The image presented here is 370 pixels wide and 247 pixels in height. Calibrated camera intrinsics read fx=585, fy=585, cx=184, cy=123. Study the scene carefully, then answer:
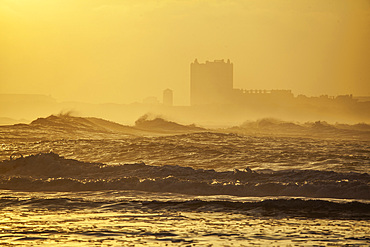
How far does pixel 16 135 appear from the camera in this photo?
3297cm

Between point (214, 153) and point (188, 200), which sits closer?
point (188, 200)

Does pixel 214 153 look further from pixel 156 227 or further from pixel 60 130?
pixel 60 130

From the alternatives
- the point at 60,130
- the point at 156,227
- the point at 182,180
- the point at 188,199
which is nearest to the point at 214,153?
the point at 182,180

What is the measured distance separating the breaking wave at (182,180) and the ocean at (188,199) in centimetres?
3

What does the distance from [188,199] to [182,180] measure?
7.76 feet

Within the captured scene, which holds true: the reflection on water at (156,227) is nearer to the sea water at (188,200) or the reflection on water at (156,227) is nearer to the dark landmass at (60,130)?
the sea water at (188,200)

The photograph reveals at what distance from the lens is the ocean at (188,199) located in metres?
9.44

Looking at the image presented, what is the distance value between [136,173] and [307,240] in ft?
28.4

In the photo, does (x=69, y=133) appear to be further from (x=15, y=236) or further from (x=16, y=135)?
(x=15, y=236)

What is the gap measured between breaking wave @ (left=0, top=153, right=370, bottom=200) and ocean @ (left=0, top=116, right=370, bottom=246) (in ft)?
0.09

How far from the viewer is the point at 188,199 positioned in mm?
13203

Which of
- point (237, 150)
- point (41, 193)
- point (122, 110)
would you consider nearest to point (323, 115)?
point (122, 110)

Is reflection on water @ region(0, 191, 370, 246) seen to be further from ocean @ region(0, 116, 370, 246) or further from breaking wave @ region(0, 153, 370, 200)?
breaking wave @ region(0, 153, 370, 200)

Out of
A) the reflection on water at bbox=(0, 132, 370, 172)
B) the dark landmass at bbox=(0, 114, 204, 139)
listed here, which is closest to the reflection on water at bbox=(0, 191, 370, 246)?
the reflection on water at bbox=(0, 132, 370, 172)
